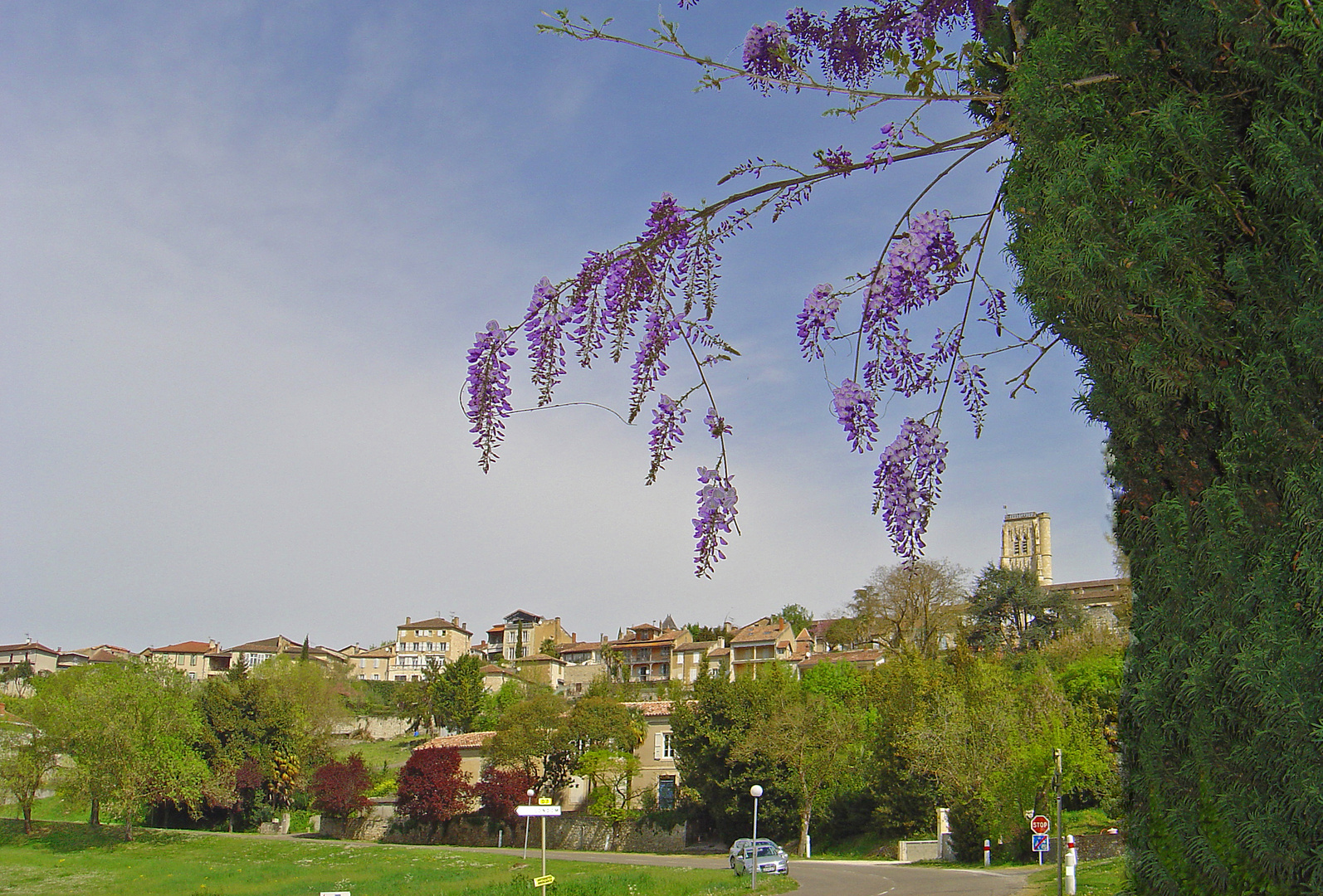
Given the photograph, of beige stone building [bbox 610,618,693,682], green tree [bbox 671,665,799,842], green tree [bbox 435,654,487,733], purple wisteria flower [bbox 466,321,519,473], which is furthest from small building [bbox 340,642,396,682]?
purple wisteria flower [bbox 466,321,519,473]

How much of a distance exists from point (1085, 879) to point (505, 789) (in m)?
31.7

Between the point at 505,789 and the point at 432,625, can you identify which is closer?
the point at 505,789

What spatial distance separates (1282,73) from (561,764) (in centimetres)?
5178

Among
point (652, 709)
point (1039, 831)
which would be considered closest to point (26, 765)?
point (652, 709)

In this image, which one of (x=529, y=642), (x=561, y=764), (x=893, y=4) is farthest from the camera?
(x=529, y=642)

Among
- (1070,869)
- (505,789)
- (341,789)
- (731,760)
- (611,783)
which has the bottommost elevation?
(341,789)

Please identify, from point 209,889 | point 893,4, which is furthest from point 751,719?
point 893,4

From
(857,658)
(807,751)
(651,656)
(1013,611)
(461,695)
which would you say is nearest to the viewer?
(807,751)

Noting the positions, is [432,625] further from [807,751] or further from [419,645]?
[807,751]

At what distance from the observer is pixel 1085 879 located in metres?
24.2

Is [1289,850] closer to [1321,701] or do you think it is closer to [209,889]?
[1321,701]

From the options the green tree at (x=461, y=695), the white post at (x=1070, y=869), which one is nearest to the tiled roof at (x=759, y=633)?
the green tree at (x=461, y=695)

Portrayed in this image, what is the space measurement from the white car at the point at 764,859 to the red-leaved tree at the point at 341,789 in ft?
103

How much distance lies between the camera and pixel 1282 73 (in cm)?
256
